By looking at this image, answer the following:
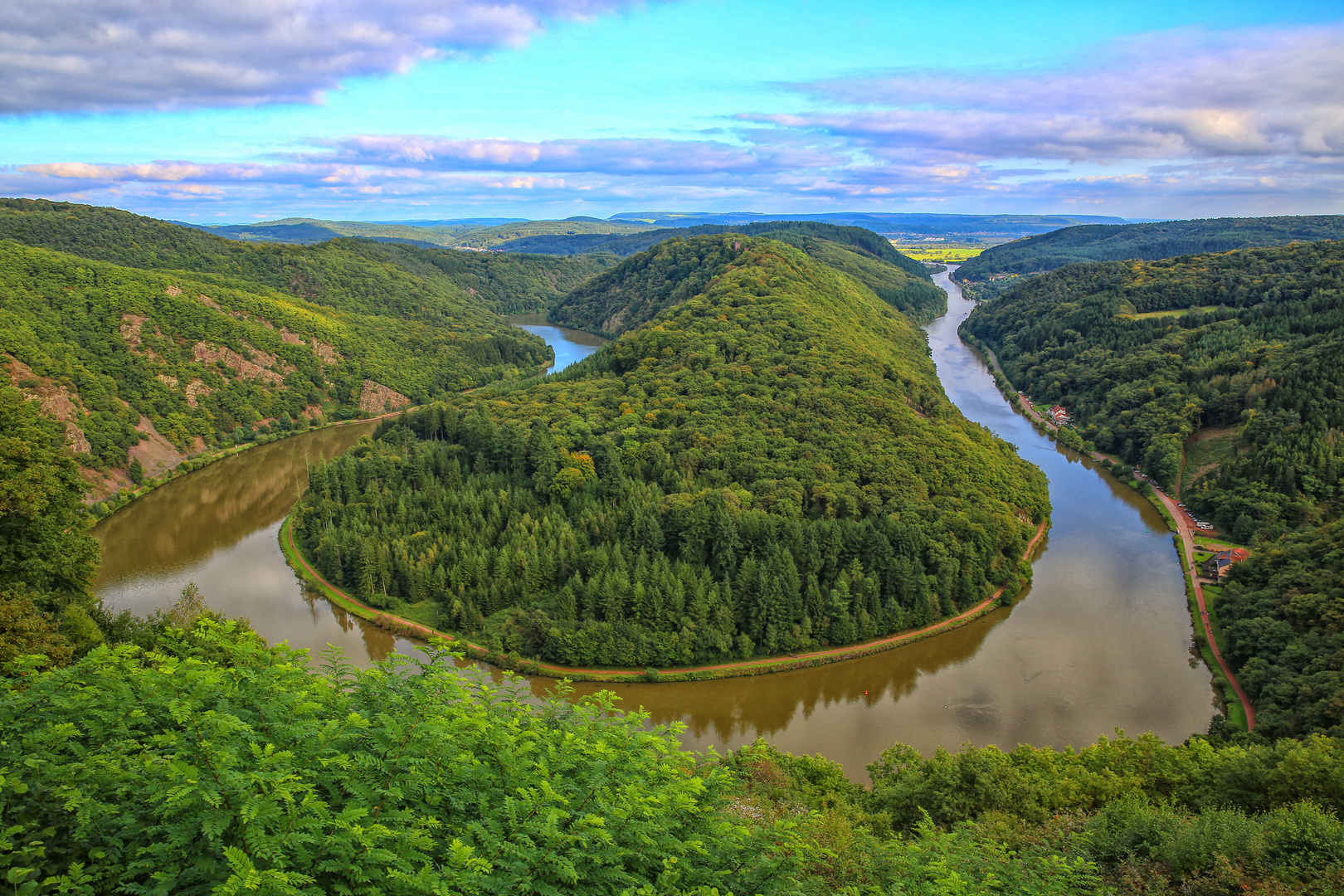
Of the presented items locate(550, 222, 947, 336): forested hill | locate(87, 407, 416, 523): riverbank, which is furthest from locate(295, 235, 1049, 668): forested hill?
locate(550, 222, 947, 336): forested hill

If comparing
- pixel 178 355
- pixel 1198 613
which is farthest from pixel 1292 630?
pixel 178 355

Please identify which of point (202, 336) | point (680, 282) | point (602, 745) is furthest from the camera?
point (680, 282)

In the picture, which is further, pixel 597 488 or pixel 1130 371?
pixel 1130 371

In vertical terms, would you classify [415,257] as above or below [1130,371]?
above

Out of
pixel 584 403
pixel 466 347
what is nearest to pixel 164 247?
pixel 466 347

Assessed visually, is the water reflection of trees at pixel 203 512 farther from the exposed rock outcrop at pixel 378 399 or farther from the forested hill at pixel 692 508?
the exposed rock outcrop at pixel 378 399

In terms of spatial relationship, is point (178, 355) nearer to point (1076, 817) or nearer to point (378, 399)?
point (378, 399)

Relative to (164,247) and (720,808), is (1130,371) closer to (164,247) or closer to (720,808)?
(720,808)

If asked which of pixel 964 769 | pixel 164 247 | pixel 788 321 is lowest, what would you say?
pixel 964 769
